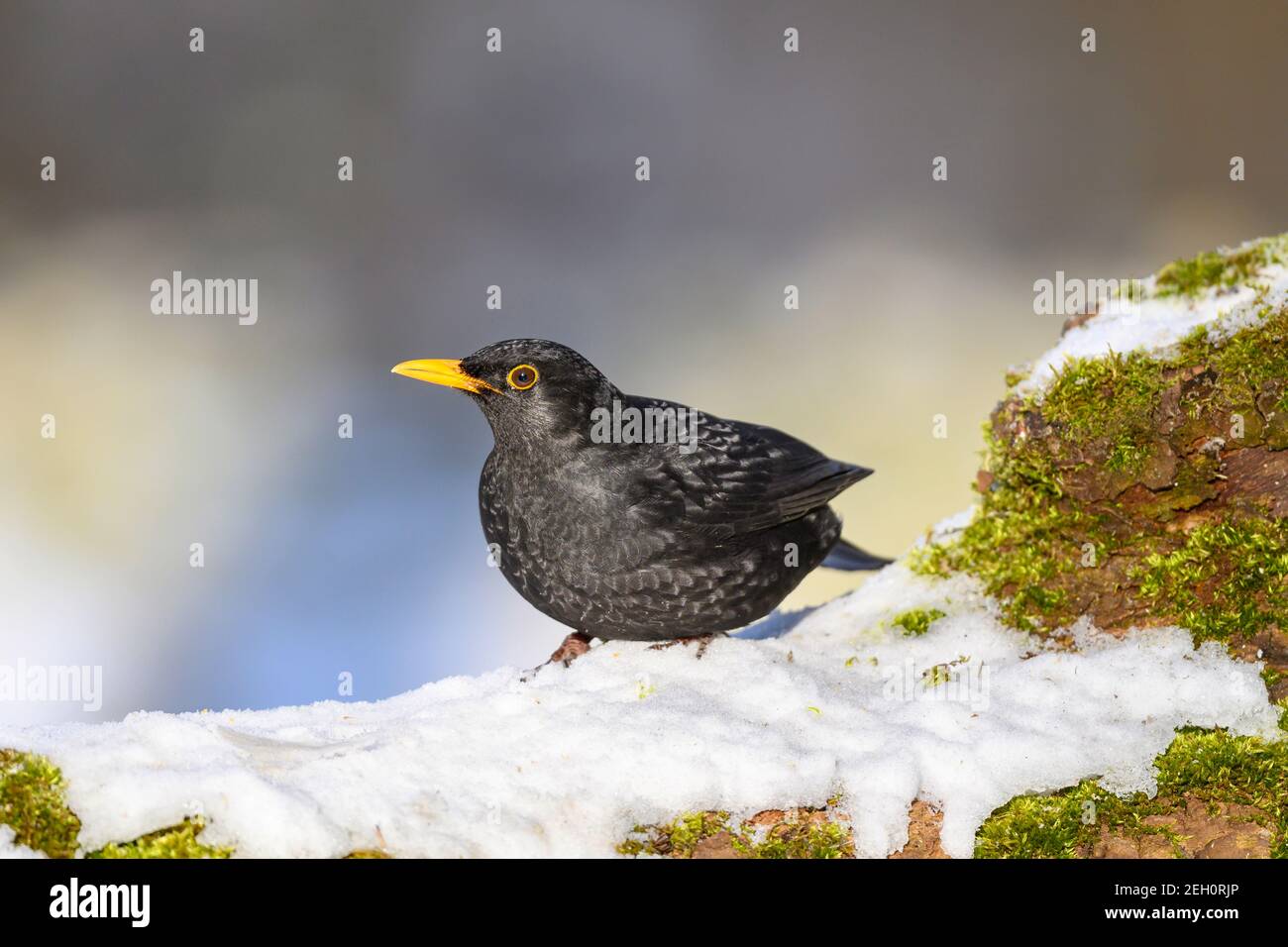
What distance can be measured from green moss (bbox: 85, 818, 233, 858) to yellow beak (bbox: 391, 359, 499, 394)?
2.37 metres

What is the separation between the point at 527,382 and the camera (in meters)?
5.07

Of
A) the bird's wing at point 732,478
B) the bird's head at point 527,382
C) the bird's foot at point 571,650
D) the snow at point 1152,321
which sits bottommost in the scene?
the bird's foot at point 571,650

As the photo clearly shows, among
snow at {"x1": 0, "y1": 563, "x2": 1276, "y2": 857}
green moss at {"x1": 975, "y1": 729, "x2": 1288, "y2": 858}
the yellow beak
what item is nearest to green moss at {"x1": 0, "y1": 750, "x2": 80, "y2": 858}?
snow at {"x1": 0, "y1": 563, "x2": 1276, "y2": 857}

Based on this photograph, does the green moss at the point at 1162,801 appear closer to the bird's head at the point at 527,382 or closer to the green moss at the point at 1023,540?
the green moss at the point at 1023,540

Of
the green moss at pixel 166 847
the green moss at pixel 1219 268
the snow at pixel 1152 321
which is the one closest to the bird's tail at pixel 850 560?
the snow at pixel 1152 321

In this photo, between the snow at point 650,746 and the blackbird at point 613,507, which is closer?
the snow at point 650,746

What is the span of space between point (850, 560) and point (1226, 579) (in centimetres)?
218

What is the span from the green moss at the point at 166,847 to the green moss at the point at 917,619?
3225 millimetres

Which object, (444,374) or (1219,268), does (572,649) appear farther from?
(1219,268)

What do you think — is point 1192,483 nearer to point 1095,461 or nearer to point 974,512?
point 1095,461

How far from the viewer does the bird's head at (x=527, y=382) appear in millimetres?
5047

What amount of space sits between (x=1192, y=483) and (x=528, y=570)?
9.83ft
